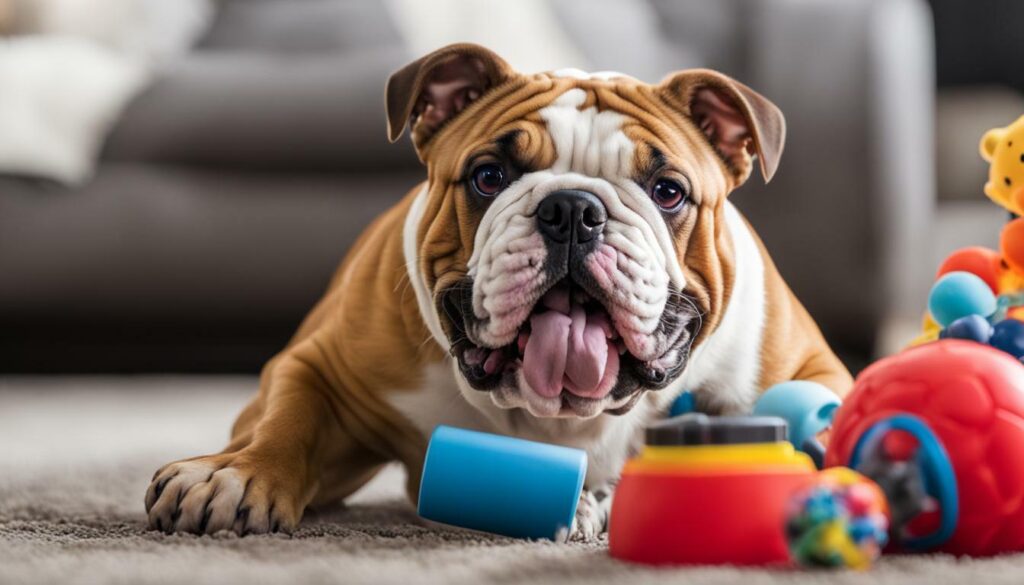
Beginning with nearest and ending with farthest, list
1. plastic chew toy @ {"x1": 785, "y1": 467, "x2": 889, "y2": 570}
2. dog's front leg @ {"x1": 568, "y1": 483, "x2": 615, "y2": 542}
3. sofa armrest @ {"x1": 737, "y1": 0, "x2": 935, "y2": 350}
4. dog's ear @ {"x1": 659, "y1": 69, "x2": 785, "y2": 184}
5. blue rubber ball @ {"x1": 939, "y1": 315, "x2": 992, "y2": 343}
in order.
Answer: plastic chew toy @ {"x1": 785, "y1": 467, "x2": 889, "y2": 570} → blue rubber ball @ {"x1": 939, "y1": 315, "x2": 992, "y2": 343} → dog's front leg @ {"x1": 568, "y1": 483, "x2": 615, "y2": 542} → dog's ear @ {"x1": 659, "y1": 69, "x2": 785, "y2": 184} → sofa armrest @ {"x1": 737, "y1": 0, "x2": 935, "y2": 350}

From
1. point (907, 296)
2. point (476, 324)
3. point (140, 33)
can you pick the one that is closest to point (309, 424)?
point (476, 324)

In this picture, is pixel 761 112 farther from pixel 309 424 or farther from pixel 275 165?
pixel 275 165

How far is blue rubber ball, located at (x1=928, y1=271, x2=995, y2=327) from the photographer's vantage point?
141 cm

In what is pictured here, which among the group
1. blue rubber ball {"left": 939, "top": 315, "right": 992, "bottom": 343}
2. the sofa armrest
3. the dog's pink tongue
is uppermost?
blue rubber ball {"left": 939, "top": 315, "right": 992, "bottom": 343}

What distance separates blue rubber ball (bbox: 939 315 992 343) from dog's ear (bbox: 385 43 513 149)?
2.30ft

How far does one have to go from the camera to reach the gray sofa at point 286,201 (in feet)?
10.6

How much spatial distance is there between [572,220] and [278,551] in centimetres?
50

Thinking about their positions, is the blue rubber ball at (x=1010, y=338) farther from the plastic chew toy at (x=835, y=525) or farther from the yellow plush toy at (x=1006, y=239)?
the plastic chew toy at (x=835, y=525)

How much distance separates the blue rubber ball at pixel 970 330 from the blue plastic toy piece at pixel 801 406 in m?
0.16

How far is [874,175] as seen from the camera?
322 cm

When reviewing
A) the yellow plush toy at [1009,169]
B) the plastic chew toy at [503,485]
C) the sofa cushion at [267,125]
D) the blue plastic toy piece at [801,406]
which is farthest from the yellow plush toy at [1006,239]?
the sofa cushion at [267,125]

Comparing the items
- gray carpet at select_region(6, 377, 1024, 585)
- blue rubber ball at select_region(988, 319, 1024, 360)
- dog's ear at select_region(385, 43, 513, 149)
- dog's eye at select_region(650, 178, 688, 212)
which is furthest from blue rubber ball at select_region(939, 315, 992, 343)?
dog's ear at select_region(385, 43, 513, 149)

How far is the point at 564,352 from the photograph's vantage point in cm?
137

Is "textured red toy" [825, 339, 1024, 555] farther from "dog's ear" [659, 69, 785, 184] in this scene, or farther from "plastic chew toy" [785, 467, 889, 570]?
"dog's ear" [659, 69, 785, 184]
